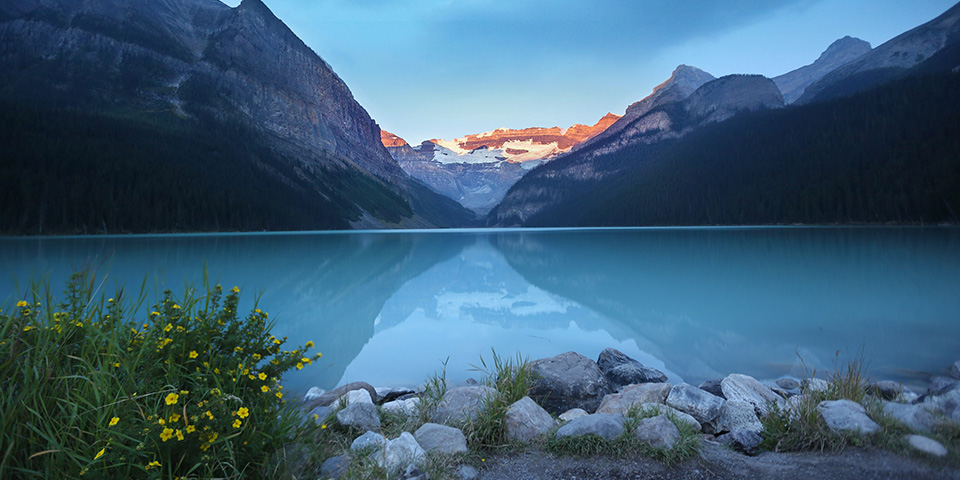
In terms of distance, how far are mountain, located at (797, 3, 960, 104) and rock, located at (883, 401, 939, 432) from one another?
210263 mm

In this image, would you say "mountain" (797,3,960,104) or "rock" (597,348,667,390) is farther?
"mountain" (797,3,960,104)

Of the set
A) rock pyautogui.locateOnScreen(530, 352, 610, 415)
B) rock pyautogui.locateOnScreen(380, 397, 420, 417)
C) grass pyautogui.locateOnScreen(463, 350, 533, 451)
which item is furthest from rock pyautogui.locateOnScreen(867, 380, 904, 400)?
rock pyautogui.locateOnScreen(380, 397, 420, 417)

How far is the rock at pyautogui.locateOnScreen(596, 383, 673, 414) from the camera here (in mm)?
5977

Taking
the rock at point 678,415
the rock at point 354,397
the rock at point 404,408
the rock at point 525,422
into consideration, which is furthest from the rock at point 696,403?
the rock at point 354,397

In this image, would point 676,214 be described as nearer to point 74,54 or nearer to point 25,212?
point 25,212

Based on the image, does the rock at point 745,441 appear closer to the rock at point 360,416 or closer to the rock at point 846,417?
the rock at point 846,417

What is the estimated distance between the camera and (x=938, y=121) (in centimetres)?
8206

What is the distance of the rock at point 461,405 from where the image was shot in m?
4.84

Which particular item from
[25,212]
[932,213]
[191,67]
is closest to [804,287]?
[932,213]

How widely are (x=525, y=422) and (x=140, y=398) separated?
11.2ft

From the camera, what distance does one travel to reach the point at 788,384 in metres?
7.64

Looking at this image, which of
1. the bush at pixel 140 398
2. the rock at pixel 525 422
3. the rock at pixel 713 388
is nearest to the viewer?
the bush at pixel 140 398

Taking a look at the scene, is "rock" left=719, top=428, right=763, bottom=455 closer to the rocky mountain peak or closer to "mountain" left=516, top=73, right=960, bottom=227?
"mountain" left=516, top=73, right=960, bottom=227

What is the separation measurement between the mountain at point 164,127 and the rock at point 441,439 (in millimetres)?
85097
